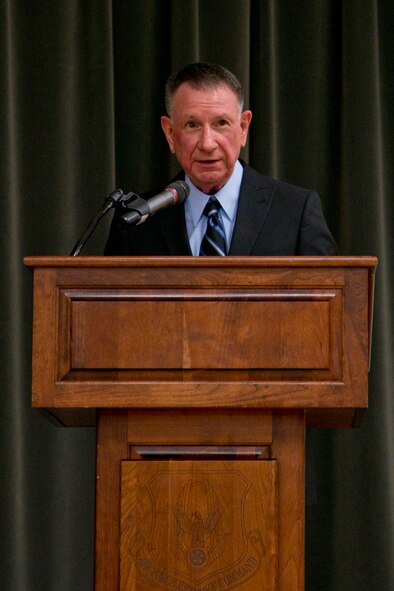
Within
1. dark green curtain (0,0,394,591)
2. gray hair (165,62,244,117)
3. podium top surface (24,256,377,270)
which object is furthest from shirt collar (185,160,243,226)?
dark green curtain (0,0,394,591)

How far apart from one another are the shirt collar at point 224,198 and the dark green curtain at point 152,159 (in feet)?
3.12

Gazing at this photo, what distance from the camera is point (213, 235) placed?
2404 mm

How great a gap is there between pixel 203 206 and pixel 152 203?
18.6 inches

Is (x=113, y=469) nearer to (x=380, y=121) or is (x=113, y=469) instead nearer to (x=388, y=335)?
(x=388, y=335)

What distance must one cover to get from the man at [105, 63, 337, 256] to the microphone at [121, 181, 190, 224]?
264mm

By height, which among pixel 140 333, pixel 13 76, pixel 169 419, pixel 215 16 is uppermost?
pixel 215 16

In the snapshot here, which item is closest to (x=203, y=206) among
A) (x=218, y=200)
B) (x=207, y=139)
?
(x=218, y=200)

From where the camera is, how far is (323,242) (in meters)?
2.52

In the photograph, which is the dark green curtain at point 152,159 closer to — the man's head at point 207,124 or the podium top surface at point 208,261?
the man's head at point 207,124

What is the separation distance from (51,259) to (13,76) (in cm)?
181

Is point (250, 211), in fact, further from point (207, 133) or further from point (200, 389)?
point (200, 389)

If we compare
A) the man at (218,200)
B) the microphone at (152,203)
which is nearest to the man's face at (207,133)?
the man at (218,200)

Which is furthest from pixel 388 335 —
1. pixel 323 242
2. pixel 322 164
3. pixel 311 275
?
pixel 311 275

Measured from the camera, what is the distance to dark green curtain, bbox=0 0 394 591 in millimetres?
3400
